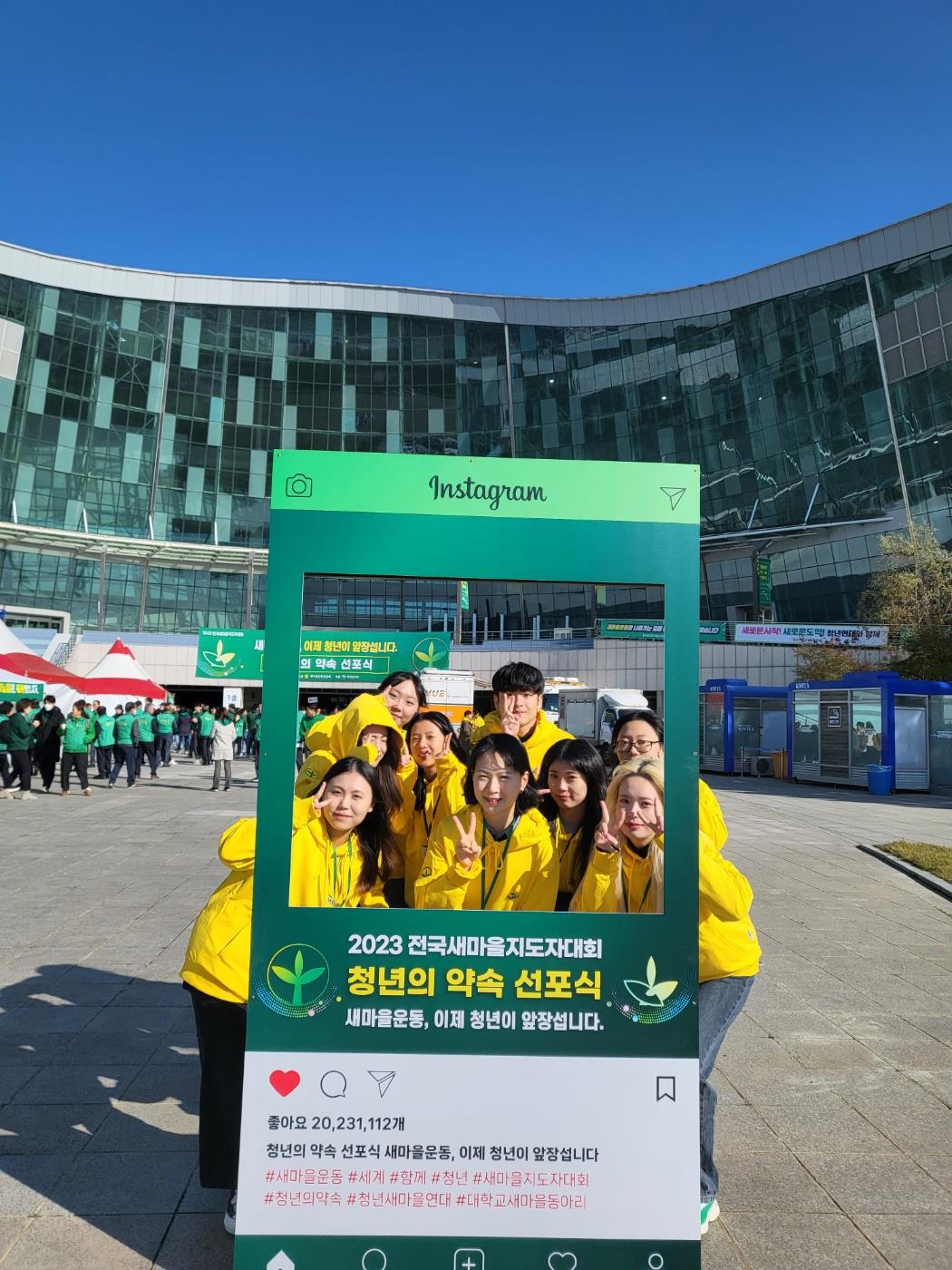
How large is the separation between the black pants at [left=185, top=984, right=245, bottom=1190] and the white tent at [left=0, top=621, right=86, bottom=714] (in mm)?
18232

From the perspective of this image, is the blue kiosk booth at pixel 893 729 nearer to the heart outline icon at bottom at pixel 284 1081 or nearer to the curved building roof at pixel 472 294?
the heart outline icon at bottom at pixel 284 1081

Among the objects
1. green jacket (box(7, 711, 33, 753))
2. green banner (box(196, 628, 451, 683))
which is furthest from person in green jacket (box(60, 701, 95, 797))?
green banner (box(196, 628, 451, 683))

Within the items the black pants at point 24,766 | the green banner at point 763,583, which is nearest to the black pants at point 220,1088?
the black pants at point 24,766

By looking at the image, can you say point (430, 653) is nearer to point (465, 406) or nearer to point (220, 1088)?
point (220, 1088)

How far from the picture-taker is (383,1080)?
9.60ft

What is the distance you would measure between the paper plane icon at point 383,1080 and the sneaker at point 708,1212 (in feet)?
4.50

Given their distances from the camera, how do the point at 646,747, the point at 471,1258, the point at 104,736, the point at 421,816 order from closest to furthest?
the point at 471,1258 < the point at 646,747 < the point at 421,816 < the point at 104,736

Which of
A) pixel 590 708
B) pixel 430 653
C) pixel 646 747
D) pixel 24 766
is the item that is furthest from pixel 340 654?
pixel 590 708

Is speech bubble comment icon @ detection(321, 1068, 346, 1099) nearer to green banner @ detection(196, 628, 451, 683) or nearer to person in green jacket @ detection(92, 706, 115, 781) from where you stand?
green banner @ detection(196, 628, 451, 683)

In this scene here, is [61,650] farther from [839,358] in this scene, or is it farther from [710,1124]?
[710,1124]

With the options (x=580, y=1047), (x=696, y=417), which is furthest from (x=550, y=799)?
(x=696, y=417)

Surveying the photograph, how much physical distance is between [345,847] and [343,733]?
49.2 inches

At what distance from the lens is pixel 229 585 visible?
60281 millimetres

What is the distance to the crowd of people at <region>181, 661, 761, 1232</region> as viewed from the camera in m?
3.12
